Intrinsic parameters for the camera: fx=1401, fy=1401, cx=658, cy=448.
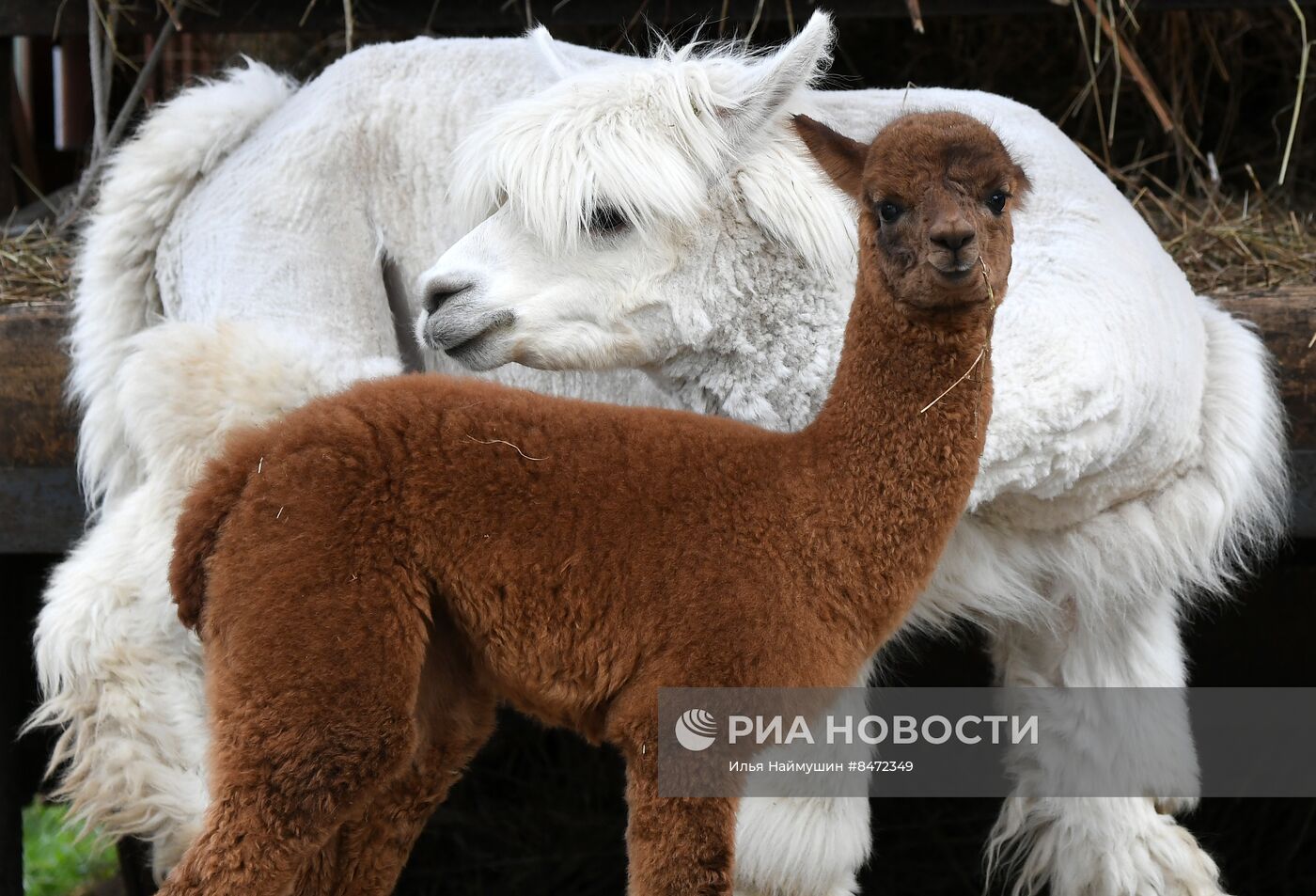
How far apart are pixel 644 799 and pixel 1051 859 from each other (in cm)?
129

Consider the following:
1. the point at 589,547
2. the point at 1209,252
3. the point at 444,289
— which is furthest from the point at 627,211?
the point at 1209,252

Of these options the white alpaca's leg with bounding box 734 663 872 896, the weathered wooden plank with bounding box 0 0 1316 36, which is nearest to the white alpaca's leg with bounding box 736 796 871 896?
the white alpaca's leg with bounding box 734 663 872 896

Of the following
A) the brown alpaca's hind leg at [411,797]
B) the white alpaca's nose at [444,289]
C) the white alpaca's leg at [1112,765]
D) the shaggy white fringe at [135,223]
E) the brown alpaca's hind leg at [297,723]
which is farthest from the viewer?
the shaggy white fringe at [135,223]

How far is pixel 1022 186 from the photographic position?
1.79 m

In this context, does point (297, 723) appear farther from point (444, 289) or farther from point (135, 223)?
point (135, 223)

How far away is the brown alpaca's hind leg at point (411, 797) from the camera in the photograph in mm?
1780

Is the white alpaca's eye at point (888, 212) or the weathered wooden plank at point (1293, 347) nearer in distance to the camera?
the white alpaca's eye at point (888, 212)

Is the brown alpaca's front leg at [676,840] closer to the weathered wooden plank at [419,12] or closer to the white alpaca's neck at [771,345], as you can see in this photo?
the white alpaca's neck at [771,345]

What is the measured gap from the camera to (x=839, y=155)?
184 centimetres

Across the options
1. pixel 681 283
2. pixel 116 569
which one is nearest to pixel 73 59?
pixel 116 569

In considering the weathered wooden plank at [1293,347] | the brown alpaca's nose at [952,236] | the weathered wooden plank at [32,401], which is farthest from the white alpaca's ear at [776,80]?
the weathered wooden plank at [32,401]

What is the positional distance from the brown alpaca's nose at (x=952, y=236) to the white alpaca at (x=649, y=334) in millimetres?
652

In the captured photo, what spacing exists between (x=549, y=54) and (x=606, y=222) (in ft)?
1.58

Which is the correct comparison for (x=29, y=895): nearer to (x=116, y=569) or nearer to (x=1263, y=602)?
(x=116, y=569)
